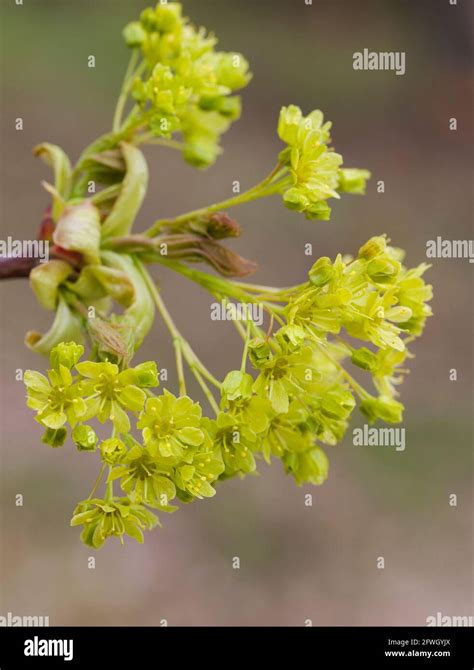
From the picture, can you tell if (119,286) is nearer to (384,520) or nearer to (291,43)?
(384,520)

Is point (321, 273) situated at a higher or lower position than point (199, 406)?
higher

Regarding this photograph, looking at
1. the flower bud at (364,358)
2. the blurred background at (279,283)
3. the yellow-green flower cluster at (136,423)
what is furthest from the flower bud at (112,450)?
the blurred background at (279,283)

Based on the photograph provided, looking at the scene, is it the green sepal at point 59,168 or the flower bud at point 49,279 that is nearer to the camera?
the flower bud at point 49,279

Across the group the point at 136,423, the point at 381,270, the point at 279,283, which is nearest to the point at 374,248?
the point at 381,270

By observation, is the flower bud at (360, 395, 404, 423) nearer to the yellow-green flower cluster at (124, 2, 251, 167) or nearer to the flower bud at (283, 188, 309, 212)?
the flower bud at (283, 188, 309, 212)

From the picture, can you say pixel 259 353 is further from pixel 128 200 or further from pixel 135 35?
pixel 135 35

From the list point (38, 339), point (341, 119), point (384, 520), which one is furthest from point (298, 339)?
point (341, 119)

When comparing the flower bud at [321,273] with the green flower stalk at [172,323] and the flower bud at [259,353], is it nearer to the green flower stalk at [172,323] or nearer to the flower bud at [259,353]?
the green flower stalk at [172,323]

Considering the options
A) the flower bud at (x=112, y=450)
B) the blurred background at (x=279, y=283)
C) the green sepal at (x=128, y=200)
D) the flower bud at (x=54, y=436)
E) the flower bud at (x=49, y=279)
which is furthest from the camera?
the blurred background at (x=279, y=283)
